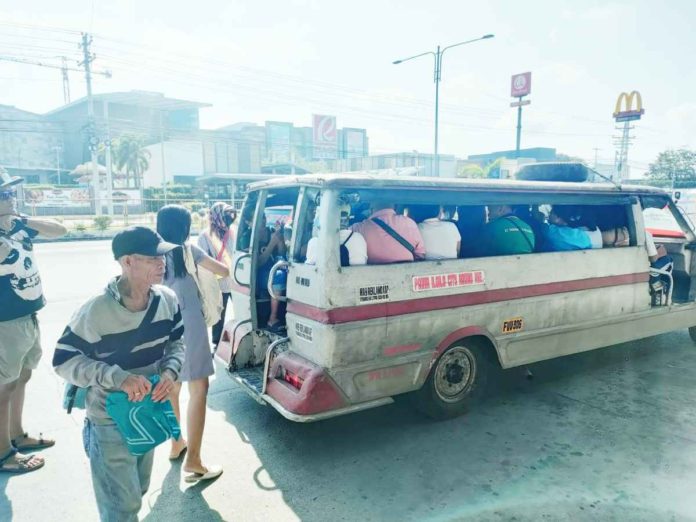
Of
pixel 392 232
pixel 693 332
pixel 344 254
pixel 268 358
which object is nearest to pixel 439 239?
pixel 392 232

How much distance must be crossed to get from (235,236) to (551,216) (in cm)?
344

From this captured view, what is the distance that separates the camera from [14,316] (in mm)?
3387

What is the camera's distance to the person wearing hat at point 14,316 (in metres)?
3.37

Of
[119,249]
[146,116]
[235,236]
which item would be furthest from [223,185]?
[119,249]

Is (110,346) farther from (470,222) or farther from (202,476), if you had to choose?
(470,222)

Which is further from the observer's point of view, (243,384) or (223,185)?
(223,185)

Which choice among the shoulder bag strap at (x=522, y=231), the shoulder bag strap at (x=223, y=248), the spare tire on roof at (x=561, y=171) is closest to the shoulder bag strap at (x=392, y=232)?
the shoulder bag strap at (x=522, y=231)

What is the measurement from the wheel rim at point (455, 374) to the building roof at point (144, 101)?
213ft

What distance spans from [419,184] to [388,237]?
47cm

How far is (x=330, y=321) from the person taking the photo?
3.44 meters

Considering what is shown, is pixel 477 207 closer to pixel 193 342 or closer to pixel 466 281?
pixel 466 281

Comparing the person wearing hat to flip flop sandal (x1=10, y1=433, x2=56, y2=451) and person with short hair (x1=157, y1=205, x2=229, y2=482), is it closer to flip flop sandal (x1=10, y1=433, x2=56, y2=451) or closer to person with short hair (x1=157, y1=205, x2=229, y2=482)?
flip flop sandal (x1=10, y1=433, x2=56, y2=451)

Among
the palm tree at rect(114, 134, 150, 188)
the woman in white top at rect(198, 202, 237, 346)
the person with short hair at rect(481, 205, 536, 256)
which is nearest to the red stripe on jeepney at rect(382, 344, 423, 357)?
the person with short hair at rect(481, 205, 536, 256)

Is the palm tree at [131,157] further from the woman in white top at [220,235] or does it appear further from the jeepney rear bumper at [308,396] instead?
the jeepney rear bumper at [308,396]
